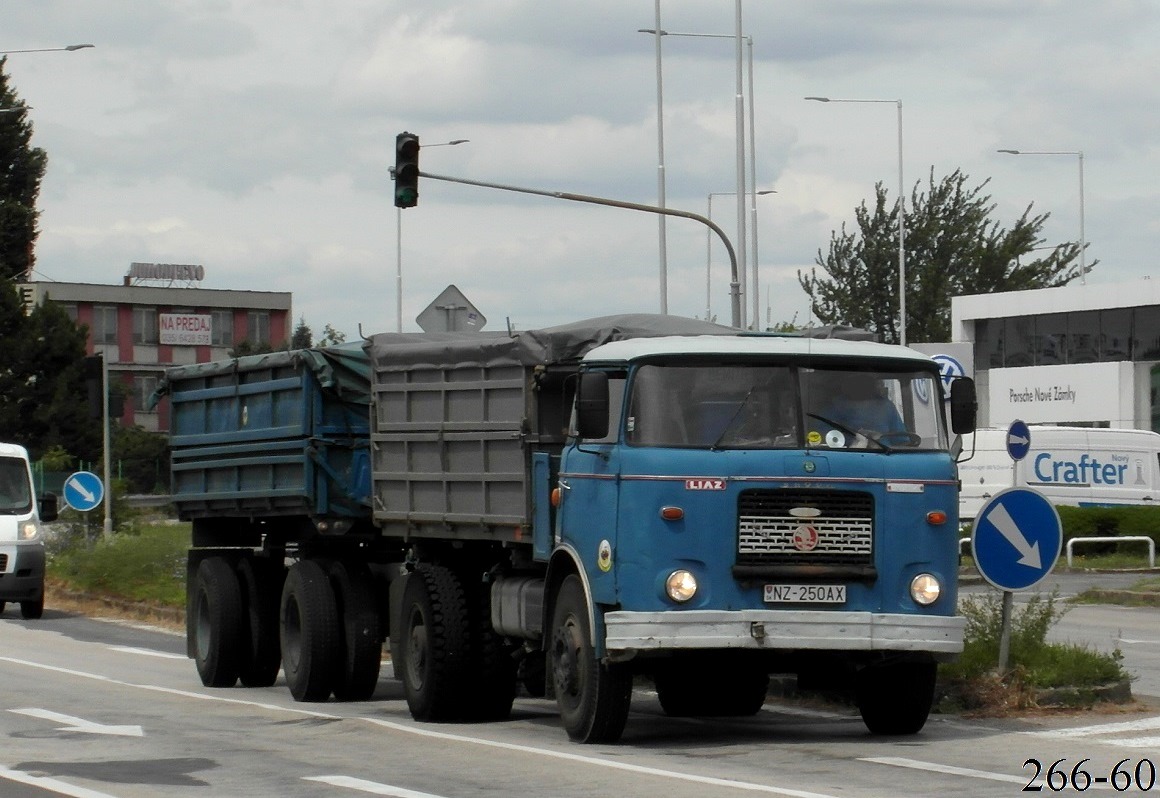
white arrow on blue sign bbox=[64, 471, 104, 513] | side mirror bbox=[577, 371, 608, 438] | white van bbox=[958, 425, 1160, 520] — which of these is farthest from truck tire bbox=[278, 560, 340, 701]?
white van bbox=[958, 425, 1160, 520]

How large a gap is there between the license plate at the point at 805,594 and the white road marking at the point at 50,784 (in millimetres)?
3992

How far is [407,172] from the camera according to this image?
29266 mm

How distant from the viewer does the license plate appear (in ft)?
41.0

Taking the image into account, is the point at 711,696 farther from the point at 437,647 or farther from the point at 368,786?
the point at 368,786

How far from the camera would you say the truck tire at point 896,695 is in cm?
1345

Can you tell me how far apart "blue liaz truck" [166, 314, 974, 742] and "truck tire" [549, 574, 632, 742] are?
2cm

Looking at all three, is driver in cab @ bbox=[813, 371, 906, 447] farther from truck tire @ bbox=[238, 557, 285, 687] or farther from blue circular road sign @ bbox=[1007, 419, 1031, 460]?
blue circular road sign @ bbox=[1007, 419, 1031, 460]

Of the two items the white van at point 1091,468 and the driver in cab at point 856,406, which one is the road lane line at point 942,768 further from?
the white van at point 1091,468

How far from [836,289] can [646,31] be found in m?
35.8

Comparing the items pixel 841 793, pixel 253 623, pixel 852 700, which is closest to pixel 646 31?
pixel 253 623

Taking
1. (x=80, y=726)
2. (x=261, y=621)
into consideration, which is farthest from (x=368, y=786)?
(x=261, y=621)

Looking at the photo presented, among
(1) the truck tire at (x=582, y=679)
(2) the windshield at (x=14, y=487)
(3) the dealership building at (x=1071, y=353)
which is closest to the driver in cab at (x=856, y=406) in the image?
(1) the truck tire at (x=582, y=679)

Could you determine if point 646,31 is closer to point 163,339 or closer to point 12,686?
point 12,686

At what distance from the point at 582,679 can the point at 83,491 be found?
80.6 ft
